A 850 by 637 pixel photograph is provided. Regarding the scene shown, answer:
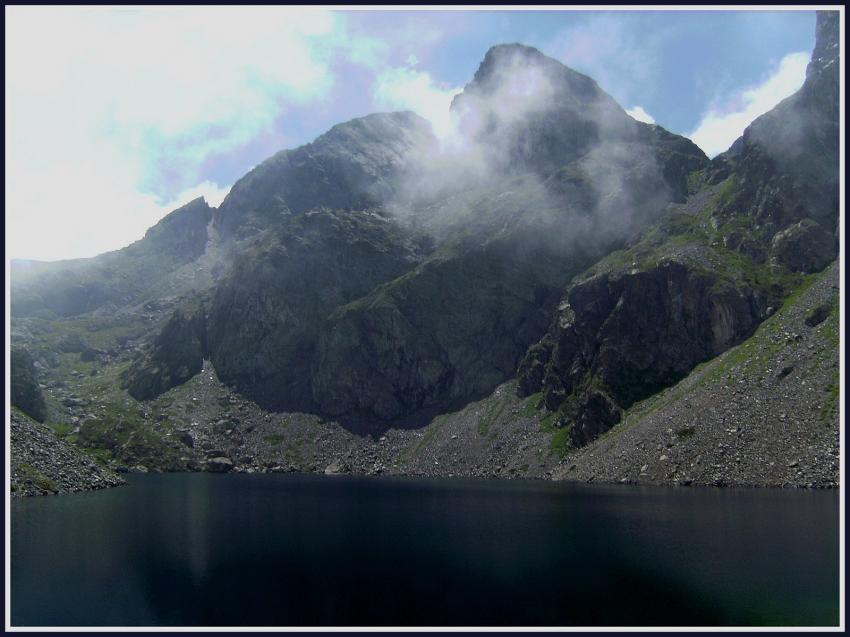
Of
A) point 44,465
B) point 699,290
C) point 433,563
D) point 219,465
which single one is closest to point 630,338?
point 699,290

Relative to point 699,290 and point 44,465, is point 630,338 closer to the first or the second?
point 699,290

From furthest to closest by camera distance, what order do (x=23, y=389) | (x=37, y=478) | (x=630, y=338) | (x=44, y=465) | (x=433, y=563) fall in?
1. (x=23, y=389)
2. (x=630, y=338)
3. (x=44, y=465)
4. (x=37, y=478)
5. (x=433, y=563)

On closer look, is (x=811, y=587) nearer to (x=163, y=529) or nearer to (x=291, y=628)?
(x=291, y=628)

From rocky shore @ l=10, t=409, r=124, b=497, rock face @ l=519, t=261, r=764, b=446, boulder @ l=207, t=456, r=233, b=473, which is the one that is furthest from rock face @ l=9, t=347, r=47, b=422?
→ rock face @ l=519, t=261, r=764, b=446

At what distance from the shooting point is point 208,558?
54.4 meters

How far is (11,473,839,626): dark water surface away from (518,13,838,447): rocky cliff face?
259 feet

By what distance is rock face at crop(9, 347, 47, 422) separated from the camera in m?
190

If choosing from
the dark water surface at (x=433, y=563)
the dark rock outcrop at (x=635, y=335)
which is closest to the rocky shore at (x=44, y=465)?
the dark water surface at (x=433, y=563)

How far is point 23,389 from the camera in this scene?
193000 millimetres

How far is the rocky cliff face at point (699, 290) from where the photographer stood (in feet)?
542

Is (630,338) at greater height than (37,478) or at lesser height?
greater

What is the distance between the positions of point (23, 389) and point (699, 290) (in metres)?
198

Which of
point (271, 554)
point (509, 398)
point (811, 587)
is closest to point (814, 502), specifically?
point (811, 587)

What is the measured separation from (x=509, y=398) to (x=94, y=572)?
154015mm
